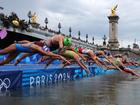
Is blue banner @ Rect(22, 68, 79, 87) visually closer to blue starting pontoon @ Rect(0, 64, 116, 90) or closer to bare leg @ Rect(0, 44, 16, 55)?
blue starting pontoon @ Rect(0, 64, 116, 90)

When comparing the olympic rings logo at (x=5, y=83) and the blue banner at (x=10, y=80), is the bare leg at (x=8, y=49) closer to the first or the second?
the blue banner at (x=10, y=80)

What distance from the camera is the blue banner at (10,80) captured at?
2217 centimetres

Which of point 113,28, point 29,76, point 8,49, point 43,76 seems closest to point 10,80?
point 29,76

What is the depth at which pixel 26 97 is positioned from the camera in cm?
1956

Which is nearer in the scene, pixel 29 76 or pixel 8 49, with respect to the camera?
pixel 8 49

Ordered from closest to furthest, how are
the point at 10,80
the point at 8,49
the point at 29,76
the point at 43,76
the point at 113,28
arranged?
the point at 8,49
the point at 10,80
the point at 29,76
the point at 43,76
the point at 113,28

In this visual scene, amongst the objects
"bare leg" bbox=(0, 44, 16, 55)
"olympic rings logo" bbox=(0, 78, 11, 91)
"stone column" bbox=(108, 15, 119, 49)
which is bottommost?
"olympic rings logo" bbox=(0, 78, 11, 91)

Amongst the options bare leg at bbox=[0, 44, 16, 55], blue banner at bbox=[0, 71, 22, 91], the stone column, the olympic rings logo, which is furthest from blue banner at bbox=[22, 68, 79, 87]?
the stone column

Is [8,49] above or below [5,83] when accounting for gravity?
above

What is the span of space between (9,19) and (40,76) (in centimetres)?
1670

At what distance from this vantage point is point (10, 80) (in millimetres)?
23156

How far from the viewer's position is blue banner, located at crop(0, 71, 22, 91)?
22.2 meters

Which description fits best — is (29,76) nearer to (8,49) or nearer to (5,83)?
(5,83)

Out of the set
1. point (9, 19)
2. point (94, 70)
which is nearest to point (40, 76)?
point (9, 19)
